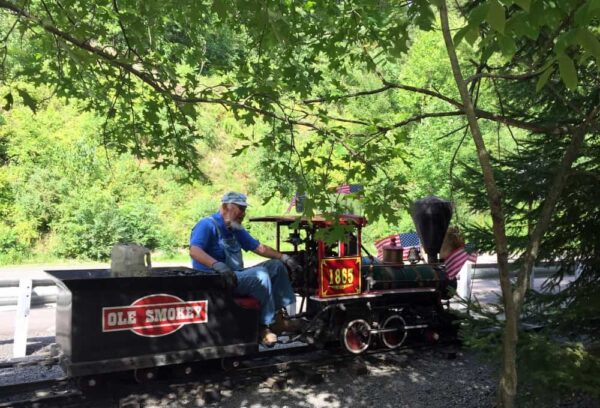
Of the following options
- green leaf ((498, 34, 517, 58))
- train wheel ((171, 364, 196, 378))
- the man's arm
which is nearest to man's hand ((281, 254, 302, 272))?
the man's arm

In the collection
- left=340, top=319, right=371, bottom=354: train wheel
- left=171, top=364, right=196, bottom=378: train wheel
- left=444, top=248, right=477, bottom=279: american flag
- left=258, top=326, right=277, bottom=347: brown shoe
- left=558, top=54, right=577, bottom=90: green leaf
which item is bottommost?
left=171, top=364, right=196, bottom=378: train wheel

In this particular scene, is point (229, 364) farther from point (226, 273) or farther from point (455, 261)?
point (455, 261)

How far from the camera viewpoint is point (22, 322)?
22.3 ft

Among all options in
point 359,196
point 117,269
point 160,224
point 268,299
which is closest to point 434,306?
point 268,299

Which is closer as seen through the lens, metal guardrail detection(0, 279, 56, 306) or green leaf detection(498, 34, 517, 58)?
green leaf detection(498, 34, 517, 58)

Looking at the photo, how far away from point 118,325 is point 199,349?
900 mm

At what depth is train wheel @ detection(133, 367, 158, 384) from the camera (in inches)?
222

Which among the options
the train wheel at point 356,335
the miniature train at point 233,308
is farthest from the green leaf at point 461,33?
the train wheel at point 356,335

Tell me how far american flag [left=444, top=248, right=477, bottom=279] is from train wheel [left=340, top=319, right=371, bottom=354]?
1.92m

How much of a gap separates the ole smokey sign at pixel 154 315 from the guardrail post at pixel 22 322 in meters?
2.31

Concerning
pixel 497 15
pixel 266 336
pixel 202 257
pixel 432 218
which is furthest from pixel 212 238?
pixel 497 15

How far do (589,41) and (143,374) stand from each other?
5.12 m

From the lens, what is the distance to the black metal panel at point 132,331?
16.6ft

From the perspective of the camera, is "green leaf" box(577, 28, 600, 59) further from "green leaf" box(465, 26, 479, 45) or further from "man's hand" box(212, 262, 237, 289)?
"man's hand" box(212, 262, 237, 289)
